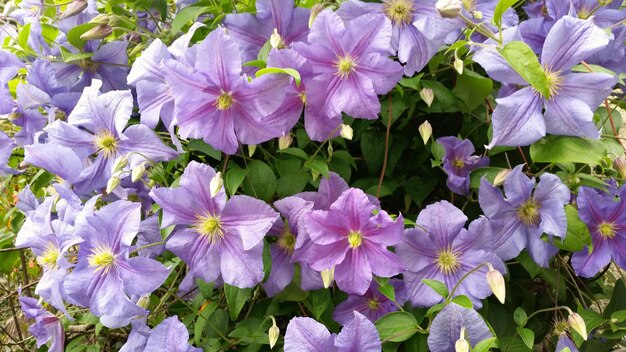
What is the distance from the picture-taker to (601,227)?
82cm

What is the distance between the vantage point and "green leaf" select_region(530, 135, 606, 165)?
75 centimetres

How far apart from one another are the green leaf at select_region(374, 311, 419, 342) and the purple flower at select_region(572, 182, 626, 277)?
25cm

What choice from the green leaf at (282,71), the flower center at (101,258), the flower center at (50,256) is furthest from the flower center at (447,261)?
the flower center at (50,256)

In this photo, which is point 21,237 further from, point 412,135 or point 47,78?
point 412,135

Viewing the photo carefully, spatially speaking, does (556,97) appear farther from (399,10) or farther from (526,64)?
(399,10)

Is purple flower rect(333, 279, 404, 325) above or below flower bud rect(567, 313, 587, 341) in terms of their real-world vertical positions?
below

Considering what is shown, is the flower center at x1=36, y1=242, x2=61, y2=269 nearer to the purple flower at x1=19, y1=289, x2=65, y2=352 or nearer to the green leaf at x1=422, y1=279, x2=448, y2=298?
the purple flower at x1=19, y1=289, x2=65, y2=352

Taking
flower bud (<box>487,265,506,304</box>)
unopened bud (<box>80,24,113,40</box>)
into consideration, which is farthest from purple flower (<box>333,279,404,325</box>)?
unopened bud (<box>80,24,113,40</box>)

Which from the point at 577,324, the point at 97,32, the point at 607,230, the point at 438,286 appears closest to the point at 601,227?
the point at 607,230

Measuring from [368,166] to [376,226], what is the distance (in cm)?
17

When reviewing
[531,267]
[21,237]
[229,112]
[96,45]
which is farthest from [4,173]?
[531,267]

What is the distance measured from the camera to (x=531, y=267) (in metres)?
0.83

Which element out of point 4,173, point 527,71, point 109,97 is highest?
point 527,71

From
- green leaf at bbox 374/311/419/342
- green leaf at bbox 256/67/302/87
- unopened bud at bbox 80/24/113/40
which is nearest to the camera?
green leaf at bbox 256/67/302/87
